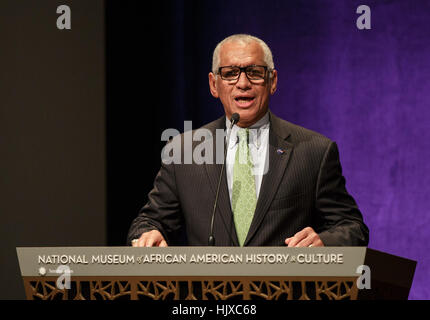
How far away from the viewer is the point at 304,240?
1771mm

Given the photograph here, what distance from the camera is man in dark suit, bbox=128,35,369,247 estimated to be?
2.19m

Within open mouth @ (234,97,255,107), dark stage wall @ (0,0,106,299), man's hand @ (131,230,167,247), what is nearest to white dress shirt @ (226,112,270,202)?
open mouth @ (234,97,255,107)

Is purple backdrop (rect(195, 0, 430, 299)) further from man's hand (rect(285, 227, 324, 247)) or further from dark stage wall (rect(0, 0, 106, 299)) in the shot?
man's hand (rect(285, 227, 324, 247))

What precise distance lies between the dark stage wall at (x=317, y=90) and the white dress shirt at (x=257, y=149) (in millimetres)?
1085

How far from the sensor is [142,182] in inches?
134

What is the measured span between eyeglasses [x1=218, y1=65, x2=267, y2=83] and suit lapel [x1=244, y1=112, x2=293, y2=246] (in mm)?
174

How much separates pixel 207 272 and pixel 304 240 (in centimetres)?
38

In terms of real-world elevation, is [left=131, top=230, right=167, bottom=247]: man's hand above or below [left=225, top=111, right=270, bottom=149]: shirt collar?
below

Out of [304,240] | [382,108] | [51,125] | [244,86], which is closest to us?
[304,240]

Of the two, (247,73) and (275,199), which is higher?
(247,73)

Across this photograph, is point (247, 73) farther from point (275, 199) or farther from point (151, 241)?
point (151, 241)

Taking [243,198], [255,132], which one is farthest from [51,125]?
[243,198]

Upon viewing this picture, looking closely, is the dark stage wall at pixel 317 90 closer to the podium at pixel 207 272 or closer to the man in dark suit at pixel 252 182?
the man in dark suit at pixel 252 182

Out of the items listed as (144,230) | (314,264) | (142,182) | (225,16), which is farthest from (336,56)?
(314,264)
